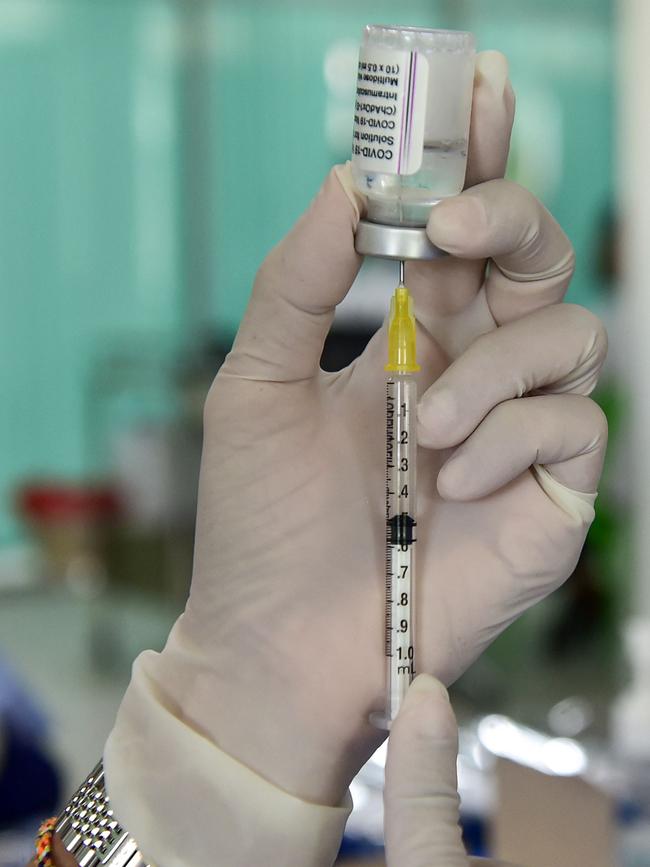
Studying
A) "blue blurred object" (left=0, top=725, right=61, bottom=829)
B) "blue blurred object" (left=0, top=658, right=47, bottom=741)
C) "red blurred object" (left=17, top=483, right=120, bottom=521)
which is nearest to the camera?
"blue blurred object" (left=0, top=725, right=61, bottom=829)

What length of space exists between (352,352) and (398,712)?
2.86 m

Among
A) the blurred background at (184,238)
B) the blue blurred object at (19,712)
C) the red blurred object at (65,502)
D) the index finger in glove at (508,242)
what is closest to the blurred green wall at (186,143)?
the blurred background at (184,238)

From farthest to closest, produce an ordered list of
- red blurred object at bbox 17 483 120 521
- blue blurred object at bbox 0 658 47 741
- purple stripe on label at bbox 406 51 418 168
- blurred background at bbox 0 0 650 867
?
red blurred object at bbox 17 483 120 521 → blurred background at bbox 0 0 650 867 → blue blurred object at bbox 0 658 47 741 → purple stripe on label at bbox 406 51 418 168

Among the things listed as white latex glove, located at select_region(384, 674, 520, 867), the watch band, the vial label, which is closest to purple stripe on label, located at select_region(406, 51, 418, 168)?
the vial label

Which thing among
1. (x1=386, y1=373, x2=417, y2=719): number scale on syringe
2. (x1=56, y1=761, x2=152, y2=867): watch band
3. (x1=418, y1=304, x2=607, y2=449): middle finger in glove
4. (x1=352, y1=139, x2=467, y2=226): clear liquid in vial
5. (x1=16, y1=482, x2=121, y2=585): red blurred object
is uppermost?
(x1=352, y1=139, x2=467, y2=226): clear liquid in vial

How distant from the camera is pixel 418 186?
829 mm

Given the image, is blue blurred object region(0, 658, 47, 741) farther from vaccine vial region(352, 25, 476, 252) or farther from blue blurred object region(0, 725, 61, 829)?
vaccine vial region(352, 25, 476, 252)

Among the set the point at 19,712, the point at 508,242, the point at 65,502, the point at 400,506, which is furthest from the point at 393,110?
the point at 65,502

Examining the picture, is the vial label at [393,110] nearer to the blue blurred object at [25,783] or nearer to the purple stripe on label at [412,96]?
the purple stripe on label at [412,96]

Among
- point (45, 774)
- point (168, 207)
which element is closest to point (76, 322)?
point (168, 207)

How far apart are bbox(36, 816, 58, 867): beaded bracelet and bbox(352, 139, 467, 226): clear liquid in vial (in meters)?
0.55

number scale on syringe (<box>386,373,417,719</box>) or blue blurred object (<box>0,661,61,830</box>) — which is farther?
blue blurred object (<box>0,661,61,830</box>)

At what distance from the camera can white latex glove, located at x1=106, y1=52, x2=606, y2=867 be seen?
0.89 metres

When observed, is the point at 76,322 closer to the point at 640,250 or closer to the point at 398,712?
the point at 640,250
